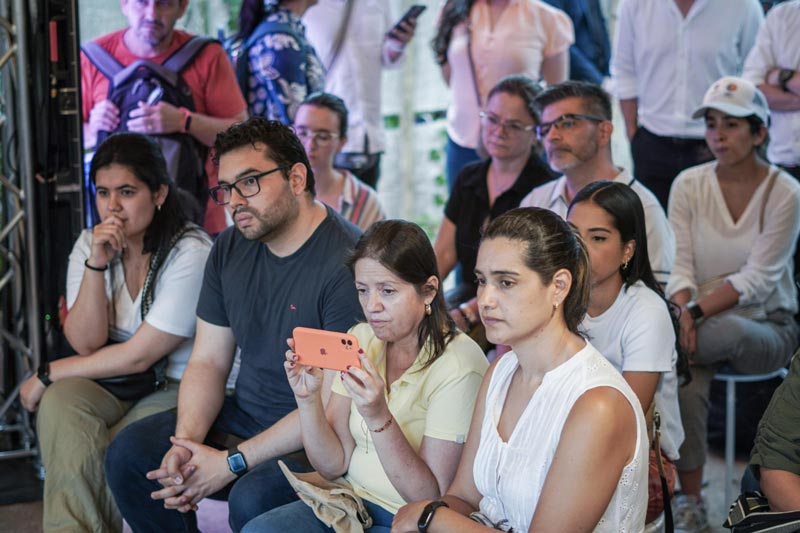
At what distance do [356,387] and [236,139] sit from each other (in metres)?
1.10

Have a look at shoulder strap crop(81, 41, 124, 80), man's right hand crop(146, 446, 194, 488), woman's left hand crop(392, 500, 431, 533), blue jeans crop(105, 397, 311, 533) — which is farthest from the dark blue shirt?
woman's left hand crop(392, 500, 431, 533)

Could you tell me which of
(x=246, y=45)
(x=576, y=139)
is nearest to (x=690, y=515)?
(x=576, y=139)

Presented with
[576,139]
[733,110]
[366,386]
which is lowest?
[366,386]

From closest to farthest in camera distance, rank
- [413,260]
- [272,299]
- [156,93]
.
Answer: [413,260] → [272,299] → [156,93]

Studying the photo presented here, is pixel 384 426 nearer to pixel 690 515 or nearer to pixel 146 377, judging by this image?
pixel 146 377

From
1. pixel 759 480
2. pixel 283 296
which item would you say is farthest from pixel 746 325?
pixel 283 296

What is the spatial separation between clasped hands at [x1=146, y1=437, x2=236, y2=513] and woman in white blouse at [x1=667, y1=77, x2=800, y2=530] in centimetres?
171

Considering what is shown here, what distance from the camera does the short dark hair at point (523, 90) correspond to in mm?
4059

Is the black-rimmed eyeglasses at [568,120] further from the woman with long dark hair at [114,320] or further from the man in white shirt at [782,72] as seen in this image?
the woman with long dark hair at [114,320]

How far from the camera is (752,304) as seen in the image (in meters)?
3.91

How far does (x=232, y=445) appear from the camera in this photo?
3.14 m

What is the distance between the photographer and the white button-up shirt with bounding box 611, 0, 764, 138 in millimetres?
4699

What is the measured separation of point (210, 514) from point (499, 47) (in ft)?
8.42

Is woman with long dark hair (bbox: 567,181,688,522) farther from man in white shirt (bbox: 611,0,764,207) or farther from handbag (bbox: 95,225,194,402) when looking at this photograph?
man in white shirt (bbox: 611,0,764,207)
